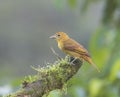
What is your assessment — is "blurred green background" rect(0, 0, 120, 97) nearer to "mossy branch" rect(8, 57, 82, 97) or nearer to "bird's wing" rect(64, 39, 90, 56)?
"mossy branch" rect(8, 57, 82, 97)

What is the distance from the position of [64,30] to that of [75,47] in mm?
20367

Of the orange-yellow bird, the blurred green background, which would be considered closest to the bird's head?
the orange-yellow bird

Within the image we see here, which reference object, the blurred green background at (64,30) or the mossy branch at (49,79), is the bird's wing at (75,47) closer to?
the mossy branch at (49,79)

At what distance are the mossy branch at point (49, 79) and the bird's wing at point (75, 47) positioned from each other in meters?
0.09

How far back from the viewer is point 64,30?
24.9 m

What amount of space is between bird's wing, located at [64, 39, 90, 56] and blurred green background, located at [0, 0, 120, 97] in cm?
28

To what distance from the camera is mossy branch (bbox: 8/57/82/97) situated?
4348mm

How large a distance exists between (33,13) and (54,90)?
81.1 feet

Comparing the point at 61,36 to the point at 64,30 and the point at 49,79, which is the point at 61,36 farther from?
Answer: the point at 64,30

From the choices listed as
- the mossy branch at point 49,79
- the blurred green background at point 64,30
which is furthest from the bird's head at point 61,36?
the blurred green background at point 64,30

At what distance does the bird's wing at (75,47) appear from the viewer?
4.53m

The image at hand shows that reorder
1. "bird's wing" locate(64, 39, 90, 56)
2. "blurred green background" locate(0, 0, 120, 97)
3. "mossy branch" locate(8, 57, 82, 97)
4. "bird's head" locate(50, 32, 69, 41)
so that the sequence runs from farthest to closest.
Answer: "blurred green background" locate(0, 0, 120, 97), "bird's head" locate(50, 32, 69, 41), "bird's wing" locate(64, 39, 90, 56), "mossy branch" locate(8, 57, 82, 97)

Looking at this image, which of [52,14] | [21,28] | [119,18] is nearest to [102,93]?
[119,18]

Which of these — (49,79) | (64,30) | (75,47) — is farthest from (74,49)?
(64,30)
